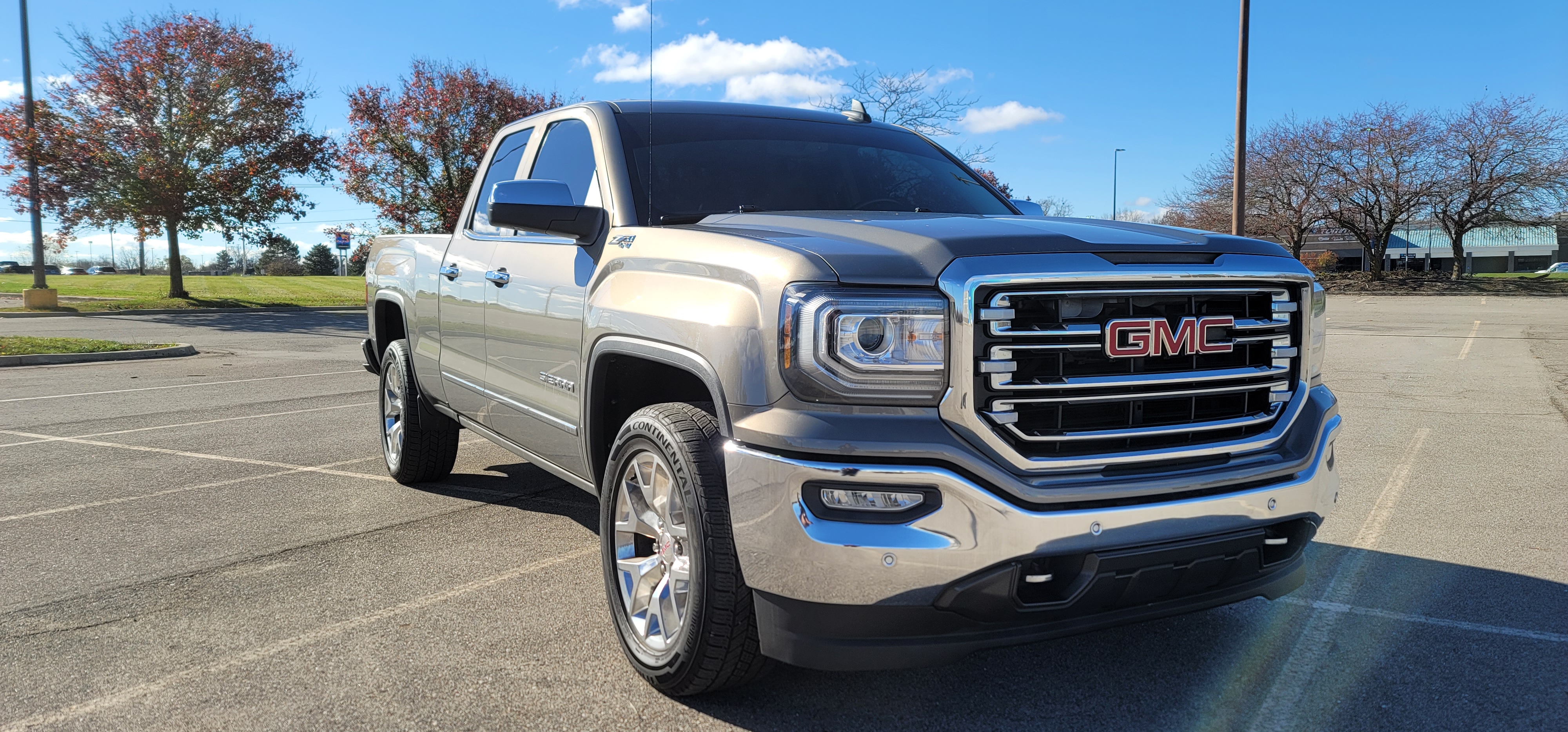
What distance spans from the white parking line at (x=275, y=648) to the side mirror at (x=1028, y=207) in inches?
92.4

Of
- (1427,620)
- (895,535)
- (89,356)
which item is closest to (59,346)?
(89,356)

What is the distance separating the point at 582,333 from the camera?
11.9 ft

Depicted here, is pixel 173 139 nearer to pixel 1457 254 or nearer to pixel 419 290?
pixel 419 290

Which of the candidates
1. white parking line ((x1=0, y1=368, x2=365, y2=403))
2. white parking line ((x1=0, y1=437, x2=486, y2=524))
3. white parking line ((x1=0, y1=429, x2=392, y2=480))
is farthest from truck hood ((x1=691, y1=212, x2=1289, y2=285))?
white parking line ((x1=0, y1=368, x2=365, y2=403))

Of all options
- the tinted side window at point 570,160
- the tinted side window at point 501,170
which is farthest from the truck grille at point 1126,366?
the tinted side window at point 501,170

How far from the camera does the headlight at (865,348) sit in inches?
102

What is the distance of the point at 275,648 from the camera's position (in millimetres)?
3480

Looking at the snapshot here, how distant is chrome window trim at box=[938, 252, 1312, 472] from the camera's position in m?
2.57

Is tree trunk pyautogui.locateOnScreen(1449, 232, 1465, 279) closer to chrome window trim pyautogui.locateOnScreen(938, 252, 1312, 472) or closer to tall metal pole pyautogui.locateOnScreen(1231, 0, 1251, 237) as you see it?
tall metal pole pyautogui.locateOnScreen(1231, 0, 1251, 237)

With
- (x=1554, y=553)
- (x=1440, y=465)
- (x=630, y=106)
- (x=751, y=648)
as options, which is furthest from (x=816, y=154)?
(x=1440, y=465)

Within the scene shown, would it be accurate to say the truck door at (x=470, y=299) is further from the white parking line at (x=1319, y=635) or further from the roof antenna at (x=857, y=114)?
the white parking line at (x=1319, y=635)

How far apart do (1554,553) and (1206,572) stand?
2.78m

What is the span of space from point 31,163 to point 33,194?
2.48ft

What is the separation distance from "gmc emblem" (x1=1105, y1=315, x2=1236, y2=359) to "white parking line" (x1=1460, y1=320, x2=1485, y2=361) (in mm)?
13434
